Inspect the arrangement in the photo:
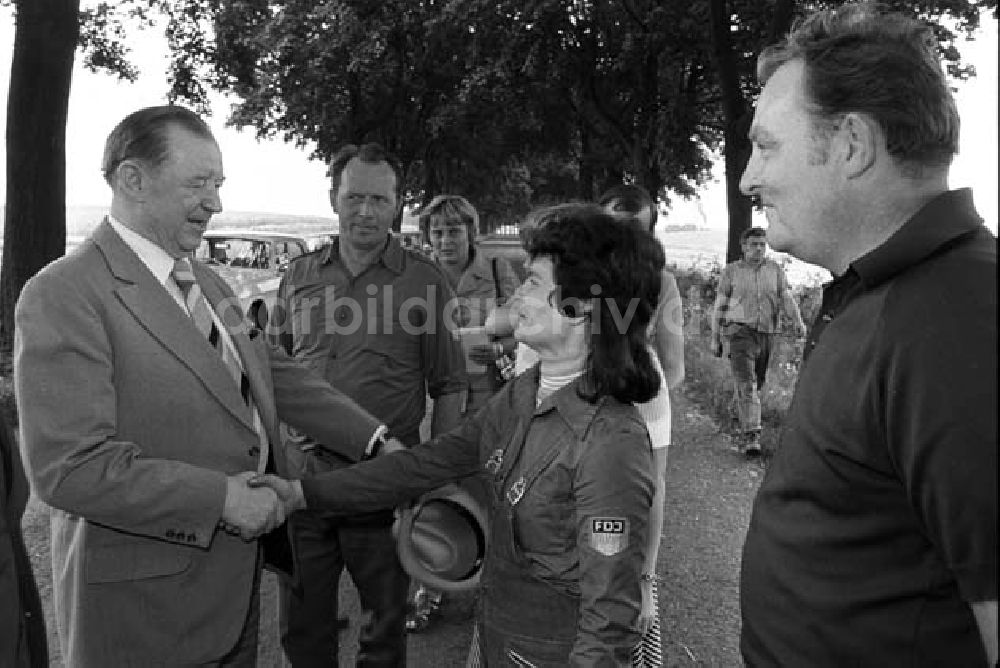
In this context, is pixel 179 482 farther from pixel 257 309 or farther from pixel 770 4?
pixel 770 4

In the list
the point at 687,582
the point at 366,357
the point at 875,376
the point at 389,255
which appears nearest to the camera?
the point at 875,376

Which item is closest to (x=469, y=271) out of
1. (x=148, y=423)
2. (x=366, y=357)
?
(x=366, y=357)

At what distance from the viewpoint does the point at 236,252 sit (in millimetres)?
14555

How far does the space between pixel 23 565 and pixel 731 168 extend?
14.5m

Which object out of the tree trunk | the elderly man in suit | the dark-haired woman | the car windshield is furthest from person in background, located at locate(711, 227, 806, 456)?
the car windshield

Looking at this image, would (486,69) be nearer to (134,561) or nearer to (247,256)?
Result: (247,256)

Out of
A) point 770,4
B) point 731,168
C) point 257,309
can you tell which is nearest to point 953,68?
point 770,4

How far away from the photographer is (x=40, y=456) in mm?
2129

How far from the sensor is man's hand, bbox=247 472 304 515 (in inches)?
96.9

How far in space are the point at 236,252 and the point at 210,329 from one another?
12621 millimetres

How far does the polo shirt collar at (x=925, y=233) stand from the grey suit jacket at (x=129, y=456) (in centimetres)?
169

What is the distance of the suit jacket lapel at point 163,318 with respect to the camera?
229 centimetres

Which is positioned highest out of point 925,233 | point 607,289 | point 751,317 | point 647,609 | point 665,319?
point 925,233

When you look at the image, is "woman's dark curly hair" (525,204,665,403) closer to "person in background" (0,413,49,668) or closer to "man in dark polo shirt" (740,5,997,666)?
"man in dark polo shirt" (740,5,997,666)
